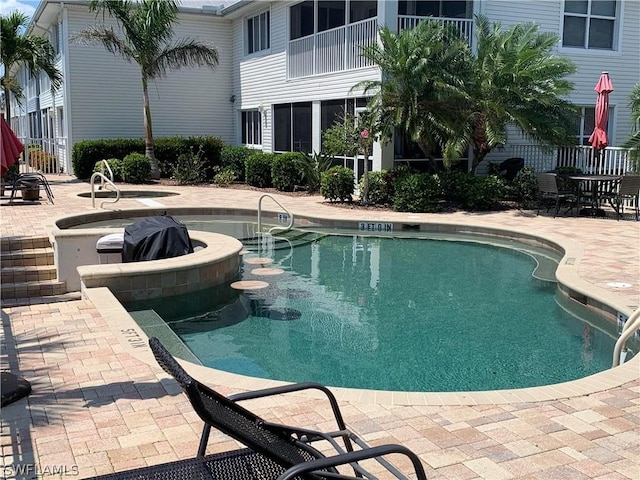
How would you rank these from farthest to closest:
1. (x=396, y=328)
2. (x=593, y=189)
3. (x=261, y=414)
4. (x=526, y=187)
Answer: (x=526, y=187), (x=593, y=189), (x=396, y=328), (x=261, y=414)

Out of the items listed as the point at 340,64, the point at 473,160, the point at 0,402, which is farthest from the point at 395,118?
the point at 0,402

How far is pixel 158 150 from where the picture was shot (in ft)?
73.5

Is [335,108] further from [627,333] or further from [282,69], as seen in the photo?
[627,333]

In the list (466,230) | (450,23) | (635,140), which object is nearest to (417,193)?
(466,230)

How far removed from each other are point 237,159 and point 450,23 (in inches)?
338

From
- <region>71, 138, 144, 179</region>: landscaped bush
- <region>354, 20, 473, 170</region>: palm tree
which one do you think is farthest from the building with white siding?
<region>71, 138, 144, 179</region>: landscaped bush

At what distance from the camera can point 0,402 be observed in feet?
13.7

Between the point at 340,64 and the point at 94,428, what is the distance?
1577cm

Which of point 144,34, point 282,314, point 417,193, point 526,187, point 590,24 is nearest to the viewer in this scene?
point 282,314

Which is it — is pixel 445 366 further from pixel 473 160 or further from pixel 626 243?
pixel 473 160

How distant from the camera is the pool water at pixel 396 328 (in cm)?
605

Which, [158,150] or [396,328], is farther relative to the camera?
[158,150]

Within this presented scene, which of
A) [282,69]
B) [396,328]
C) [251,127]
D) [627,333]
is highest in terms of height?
[282,69]

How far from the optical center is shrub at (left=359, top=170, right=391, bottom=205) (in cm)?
1588
